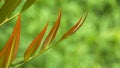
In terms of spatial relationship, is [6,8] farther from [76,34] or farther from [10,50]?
[76,34]

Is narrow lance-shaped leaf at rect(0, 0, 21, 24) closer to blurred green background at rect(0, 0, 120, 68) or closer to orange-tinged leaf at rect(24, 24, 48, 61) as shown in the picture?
orange-tinged leaf at rect(24, 24, 48, 61)

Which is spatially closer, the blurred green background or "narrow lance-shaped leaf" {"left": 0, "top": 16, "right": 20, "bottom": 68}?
"narrow lance-shaped leaf" {"left": 0, "top": 16, "right": 20, "bottom": 68}

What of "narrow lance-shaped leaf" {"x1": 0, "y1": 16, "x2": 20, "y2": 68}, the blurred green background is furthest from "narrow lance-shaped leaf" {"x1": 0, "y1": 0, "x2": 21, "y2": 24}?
the blurred green background

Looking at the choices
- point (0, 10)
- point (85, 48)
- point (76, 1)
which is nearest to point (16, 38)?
point (0, 10)

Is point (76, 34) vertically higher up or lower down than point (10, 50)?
lower down

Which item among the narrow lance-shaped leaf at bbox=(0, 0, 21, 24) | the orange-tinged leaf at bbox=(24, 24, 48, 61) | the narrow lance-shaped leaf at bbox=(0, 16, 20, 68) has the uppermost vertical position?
the narrow lance-shaped leaf at bbox=(0, 0, 21, 24)

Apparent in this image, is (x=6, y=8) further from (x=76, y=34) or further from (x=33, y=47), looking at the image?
(x=76, y=34)

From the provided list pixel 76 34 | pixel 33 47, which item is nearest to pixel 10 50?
pixel 33 47

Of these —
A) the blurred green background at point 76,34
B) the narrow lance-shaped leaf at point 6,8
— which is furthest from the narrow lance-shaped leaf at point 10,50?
the blurred green background at point 76,34

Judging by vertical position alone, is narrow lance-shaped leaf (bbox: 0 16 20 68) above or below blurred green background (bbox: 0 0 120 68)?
above

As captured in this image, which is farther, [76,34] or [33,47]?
[76,34]
